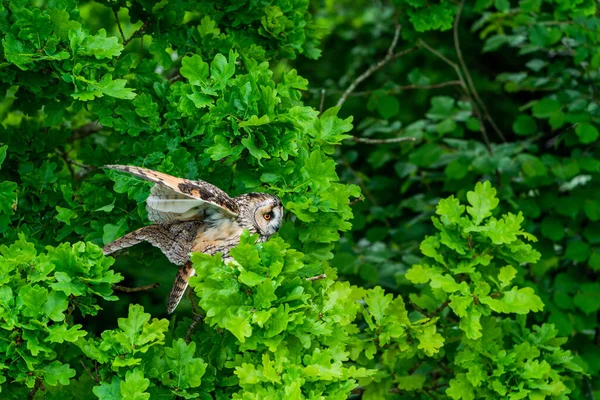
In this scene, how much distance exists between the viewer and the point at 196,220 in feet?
8.18

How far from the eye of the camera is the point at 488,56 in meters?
6.82

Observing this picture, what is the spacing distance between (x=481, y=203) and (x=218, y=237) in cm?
92

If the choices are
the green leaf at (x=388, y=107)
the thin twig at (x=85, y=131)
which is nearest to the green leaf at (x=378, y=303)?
the thin twig at (x=85, y=131)

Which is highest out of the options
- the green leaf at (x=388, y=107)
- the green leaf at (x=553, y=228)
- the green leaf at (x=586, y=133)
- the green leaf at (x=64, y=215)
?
the green leaf at (x=64, y=215)

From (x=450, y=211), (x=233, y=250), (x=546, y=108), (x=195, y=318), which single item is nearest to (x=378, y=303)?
(x=450, y=211)

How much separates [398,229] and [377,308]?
5.94ft

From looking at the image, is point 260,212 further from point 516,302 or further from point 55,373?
point 516,302

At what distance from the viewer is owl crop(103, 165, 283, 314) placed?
237cm

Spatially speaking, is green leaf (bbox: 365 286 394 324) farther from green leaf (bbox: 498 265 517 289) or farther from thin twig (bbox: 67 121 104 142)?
thin twig (bbox: 67 121 104 142)

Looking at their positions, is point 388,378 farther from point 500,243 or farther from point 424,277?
point 500,243

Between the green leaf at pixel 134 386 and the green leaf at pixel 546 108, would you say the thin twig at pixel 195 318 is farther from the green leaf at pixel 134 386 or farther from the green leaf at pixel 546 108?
the green leaf at pixel 546 108

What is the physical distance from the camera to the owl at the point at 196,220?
2.37 metres

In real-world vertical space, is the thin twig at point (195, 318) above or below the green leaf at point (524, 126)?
above

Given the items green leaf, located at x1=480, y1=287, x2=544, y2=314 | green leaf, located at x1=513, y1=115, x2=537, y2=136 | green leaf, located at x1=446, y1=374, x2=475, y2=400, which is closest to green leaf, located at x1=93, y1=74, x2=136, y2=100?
green leaf, located at x1=480, y1=287, x2=544, y2=314
